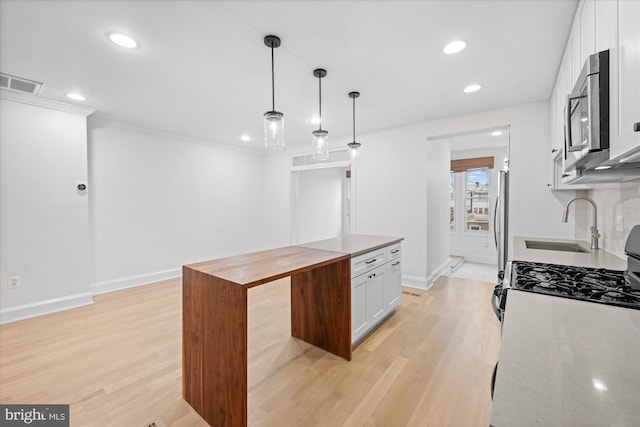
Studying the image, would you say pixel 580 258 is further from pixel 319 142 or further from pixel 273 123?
pixel 273 123

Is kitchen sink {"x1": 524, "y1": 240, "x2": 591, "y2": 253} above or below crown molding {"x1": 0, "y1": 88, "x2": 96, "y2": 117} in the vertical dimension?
below

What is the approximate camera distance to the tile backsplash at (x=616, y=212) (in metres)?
1.62

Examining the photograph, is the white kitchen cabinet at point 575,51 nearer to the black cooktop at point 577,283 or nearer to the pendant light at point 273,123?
the black cooktop at point 577,283

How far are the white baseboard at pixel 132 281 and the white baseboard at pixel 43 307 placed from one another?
36cm

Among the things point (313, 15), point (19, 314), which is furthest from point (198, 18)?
point (19, 314)

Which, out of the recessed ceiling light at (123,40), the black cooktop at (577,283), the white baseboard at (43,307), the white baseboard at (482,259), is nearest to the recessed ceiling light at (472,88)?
the black cooktop at (577,283)

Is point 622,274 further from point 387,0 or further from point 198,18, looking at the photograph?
point 198,18

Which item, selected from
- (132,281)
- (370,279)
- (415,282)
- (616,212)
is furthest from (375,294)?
(132,281)

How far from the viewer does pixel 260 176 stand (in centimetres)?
621

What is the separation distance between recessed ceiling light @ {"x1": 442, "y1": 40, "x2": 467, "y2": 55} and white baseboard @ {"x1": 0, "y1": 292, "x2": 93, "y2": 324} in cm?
488

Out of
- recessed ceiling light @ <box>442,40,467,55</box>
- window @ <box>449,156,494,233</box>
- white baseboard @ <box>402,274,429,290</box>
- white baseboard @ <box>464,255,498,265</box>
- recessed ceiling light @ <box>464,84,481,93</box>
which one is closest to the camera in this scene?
recessed ceiling light @ <box>442,40,467,55</box>

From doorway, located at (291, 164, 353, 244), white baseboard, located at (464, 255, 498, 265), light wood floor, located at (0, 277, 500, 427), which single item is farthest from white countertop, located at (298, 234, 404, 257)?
white baseboard, located at (464, 255, 498, 265)

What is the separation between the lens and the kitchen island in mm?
1475

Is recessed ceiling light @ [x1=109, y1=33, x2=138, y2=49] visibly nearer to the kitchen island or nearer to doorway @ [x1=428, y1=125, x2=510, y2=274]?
the kitchen island
